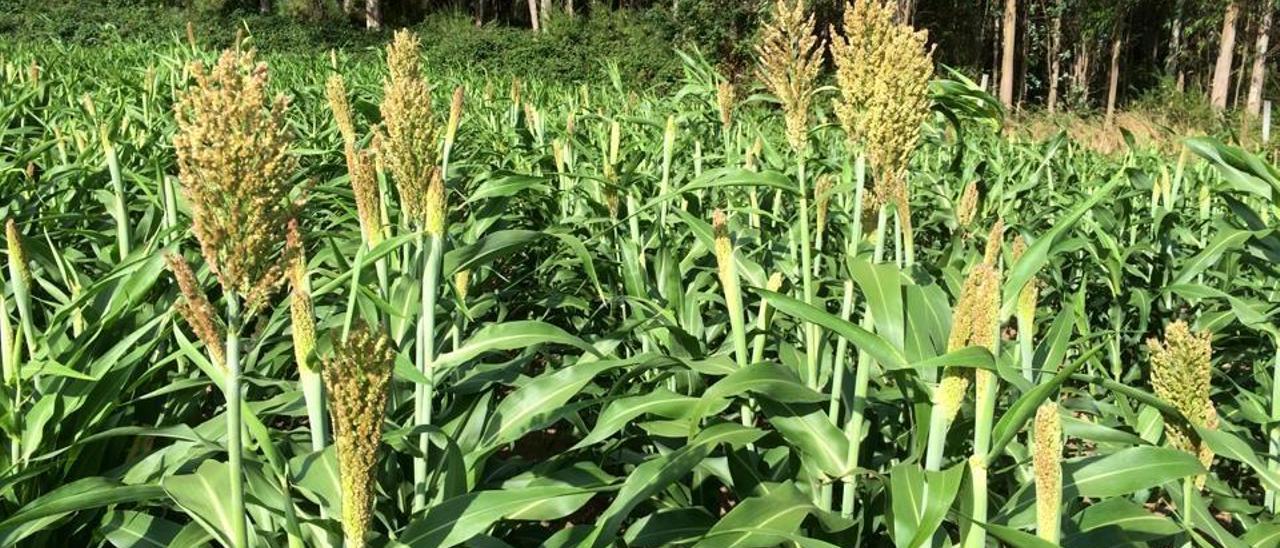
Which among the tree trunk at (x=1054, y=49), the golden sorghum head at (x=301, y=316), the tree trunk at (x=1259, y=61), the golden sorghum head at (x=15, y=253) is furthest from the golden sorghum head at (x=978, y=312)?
the tree trunk at (x=1054, y=49)

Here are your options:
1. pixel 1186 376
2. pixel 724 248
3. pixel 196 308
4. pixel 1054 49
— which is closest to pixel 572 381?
pixel 724 248

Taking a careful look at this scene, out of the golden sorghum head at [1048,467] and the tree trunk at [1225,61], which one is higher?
the tree trunk at [1225,61]

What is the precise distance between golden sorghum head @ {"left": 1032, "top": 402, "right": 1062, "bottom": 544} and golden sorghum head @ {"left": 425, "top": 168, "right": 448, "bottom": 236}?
1.03m

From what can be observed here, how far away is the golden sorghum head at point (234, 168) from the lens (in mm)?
999

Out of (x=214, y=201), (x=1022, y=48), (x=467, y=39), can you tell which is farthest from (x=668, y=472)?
(x=1022, y=48)

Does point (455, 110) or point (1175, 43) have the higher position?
point (1175, 43)

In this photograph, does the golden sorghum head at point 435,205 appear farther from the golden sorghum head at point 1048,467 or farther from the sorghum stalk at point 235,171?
the golden sorghum head at point 1048,467

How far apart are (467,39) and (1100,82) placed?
21.7 meters

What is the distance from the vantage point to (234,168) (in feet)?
3.30

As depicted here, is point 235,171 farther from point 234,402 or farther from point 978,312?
point 978,312

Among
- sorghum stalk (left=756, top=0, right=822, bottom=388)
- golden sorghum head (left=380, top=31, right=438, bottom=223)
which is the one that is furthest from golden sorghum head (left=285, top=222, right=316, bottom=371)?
sorghum stalk (left=756, top=0, right=822, bottom=388)

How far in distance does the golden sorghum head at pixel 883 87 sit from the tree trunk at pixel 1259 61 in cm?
2077

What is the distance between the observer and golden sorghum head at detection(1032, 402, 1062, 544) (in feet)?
3.53

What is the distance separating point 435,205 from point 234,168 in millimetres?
625
